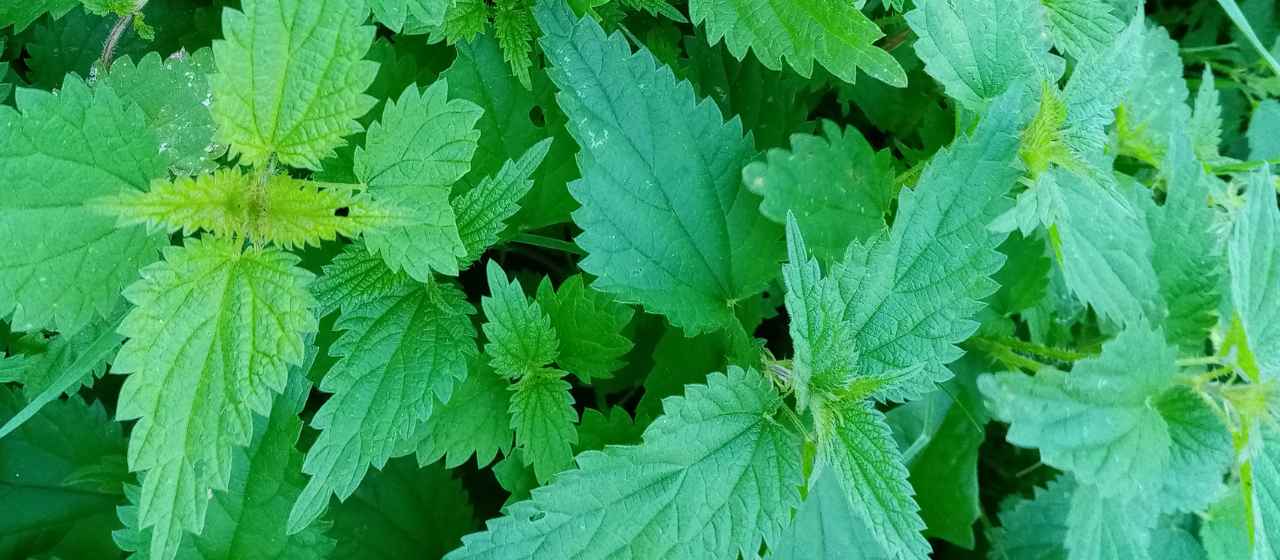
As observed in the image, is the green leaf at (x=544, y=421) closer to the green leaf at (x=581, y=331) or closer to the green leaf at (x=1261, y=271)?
the green leaf at (x=581, y=331)

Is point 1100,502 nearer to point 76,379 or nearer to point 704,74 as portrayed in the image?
point 704,74

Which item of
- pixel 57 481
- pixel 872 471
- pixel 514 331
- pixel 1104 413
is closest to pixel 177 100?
pixel 514 331

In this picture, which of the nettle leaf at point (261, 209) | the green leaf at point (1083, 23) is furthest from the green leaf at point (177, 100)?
the green leaf at point (1083, 23)

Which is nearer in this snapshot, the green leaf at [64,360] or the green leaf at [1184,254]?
the green leaf at [64,360]

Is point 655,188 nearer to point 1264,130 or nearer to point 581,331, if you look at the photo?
point 581,331

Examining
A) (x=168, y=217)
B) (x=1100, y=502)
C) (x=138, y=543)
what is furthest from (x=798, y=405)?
(x=138, y=543)

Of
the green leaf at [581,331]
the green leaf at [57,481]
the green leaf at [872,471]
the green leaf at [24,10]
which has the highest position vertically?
the green leaf at [24,10]

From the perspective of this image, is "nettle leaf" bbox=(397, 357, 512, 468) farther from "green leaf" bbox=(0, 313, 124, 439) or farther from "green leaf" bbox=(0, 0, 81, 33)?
"green leaf" bbox=(0, 0, 81, 33)
